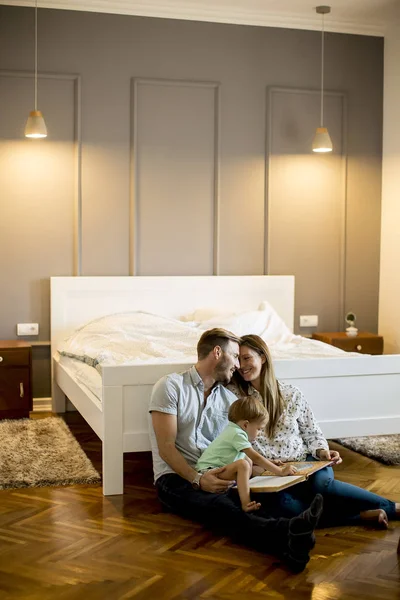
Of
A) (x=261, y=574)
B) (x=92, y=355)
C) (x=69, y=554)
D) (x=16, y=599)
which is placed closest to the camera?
(x=16, y=599)

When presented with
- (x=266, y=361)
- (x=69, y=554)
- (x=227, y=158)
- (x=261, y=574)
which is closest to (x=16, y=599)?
(x=69, y=554)

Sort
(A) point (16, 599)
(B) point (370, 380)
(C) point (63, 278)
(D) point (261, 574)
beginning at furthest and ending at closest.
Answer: (C) point (63, 278) → (B) point (370, 380) → (D) point (261, 574) → (A) point (16, 599)

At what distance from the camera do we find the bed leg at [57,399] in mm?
5273

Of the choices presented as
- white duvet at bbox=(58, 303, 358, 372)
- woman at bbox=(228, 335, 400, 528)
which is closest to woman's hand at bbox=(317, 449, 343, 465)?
Answer: woman at bbox=(228, 335, 400, 528)

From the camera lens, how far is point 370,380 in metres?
3.79

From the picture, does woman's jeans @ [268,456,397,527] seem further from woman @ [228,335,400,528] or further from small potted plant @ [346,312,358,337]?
small potted plant @ [346,312,358,337]

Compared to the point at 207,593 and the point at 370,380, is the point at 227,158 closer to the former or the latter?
the point at 370,380

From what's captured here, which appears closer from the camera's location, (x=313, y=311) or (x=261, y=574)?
(x=261, y=574)

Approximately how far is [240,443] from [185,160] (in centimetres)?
295

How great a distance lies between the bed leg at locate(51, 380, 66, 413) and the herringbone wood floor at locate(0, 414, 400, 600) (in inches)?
71.3

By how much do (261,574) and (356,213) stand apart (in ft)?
12.3

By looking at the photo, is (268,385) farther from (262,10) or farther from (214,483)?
(262,10)

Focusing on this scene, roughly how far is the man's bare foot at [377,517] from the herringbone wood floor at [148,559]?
0.04 meters

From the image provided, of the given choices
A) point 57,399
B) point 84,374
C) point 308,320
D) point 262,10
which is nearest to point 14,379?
point 57,399
